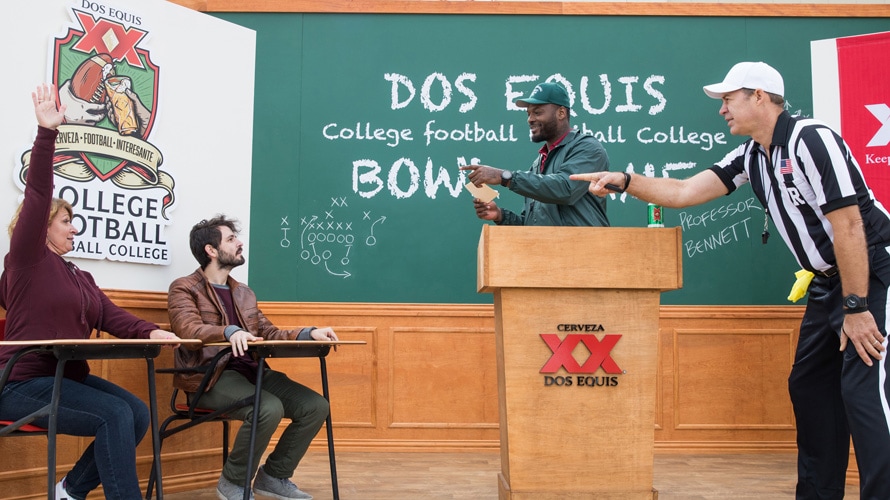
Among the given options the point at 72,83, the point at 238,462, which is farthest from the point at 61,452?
the point at 72,83

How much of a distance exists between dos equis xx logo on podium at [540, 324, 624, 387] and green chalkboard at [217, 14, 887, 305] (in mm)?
2462

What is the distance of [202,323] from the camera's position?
3.26 meters

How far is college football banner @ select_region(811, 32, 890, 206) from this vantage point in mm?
3771

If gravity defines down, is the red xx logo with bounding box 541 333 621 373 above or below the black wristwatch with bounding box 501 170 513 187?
below

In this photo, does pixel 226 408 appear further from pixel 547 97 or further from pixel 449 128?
pixel 449 128

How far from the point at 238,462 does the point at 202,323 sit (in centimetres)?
58

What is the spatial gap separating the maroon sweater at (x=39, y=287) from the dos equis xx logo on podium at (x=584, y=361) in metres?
1.66

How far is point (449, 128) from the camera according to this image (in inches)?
207

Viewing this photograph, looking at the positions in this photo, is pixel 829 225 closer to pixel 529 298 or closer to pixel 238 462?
pixel 529 298

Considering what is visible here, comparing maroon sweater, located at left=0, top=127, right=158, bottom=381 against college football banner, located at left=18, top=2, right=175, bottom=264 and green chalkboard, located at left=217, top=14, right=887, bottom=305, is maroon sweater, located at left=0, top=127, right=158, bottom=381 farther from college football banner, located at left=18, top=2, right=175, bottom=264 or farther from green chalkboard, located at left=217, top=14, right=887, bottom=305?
green chalkboard, located at left=217, top=14, right=887, bottom=305

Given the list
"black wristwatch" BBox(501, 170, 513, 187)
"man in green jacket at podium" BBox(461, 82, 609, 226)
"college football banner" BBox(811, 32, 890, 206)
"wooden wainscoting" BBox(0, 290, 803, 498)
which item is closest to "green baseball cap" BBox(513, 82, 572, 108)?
"man in green jacket at podium" BBox(461, 82, 609, 226)

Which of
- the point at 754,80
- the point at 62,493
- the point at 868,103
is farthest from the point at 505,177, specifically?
the point at 868,103

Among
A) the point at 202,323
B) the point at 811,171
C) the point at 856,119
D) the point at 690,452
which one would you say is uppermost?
the point at 856,119

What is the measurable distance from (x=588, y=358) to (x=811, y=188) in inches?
34.0
